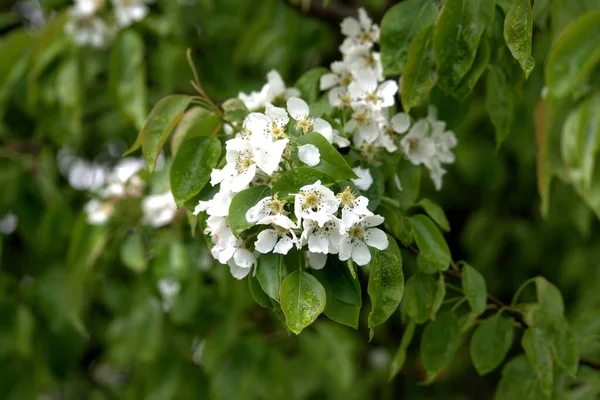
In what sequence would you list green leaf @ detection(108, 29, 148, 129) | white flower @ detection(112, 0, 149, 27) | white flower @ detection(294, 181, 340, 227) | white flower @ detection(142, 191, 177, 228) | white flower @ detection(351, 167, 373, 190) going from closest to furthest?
white flower @ detection(294, 181, 340, 227), white flower @ detection(351, 167, 373, 190), white flower @ detection(142, 191, 177, 228), green leaf @ detection(108, 29, 148, 129), white flower @ detection(112, 0, 149, 27)

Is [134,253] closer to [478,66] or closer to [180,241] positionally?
[180,241]

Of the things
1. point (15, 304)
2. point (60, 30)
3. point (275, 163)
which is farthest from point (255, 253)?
point (15, 304)

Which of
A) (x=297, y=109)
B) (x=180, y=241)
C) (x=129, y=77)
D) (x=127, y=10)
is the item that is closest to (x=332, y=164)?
(x=297, y=109)

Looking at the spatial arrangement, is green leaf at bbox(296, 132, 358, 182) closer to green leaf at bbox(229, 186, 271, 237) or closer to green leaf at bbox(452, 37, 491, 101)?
green leaf at bbox(229, 186, 271, 237)

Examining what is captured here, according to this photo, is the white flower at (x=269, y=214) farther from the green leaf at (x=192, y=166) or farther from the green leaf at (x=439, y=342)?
the green leaf at (x=439, y=342)

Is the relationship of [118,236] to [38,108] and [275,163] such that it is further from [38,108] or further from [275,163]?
[275,163]

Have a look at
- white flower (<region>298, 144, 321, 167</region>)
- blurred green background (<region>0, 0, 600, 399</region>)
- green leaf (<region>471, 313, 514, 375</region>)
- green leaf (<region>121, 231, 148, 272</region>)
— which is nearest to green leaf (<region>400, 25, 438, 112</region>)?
white flower (<region>298, 144, 321, 167</region>)
